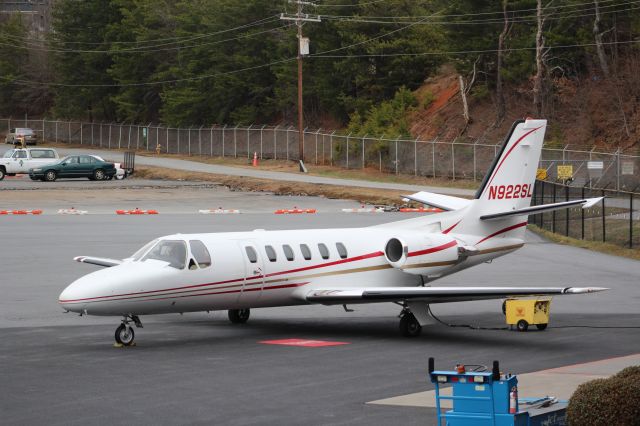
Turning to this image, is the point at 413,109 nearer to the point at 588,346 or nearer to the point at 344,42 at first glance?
the point at 344,42

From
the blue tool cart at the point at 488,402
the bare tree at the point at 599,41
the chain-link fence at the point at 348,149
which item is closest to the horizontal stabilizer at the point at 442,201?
the blue tool cart at the point at 488,402

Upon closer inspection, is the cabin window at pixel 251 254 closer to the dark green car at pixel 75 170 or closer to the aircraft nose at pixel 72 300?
the aircraft nose at pixel 72 300

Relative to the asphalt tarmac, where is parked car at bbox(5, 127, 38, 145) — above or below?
above

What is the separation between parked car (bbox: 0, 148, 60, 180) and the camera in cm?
8406

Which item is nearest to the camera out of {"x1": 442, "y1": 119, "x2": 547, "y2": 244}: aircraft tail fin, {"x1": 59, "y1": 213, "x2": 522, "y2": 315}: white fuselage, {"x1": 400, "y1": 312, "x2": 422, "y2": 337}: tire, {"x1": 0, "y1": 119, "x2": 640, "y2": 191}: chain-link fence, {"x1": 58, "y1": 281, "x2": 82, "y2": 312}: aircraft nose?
{"x1": 58, "y1": 281, "x2": 82, "y2": 312}: aircraft nose

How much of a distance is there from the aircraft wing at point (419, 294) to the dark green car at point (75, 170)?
58.8 meters

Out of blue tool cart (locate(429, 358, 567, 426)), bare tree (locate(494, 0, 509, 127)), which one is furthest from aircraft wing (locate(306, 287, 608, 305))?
bare tree (locate(494, 0, 509, 127))

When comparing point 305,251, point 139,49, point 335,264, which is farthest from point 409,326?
point 139,49

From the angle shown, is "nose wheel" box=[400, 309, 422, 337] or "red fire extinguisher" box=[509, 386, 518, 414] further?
"nose wheel" box=[400, 309, 422, 337]

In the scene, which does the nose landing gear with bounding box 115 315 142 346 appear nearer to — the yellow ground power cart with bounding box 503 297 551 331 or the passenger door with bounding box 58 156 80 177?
the yellow ground power cart with bounding box 503 297 551 331

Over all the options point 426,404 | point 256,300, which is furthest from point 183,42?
point 426,404

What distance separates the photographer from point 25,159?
→ 278 ft

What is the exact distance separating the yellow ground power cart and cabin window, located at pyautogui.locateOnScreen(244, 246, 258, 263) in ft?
19.2

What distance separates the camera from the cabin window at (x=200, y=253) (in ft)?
78.9
